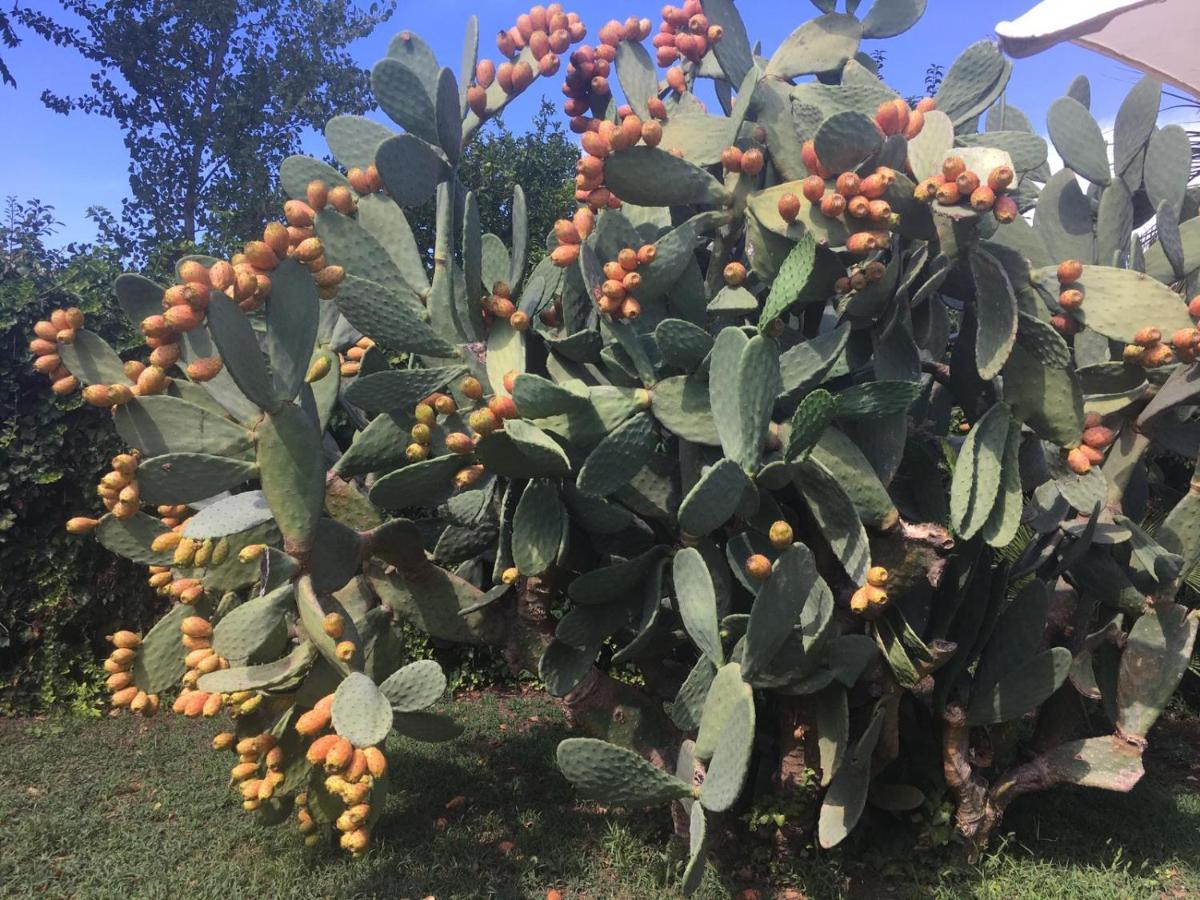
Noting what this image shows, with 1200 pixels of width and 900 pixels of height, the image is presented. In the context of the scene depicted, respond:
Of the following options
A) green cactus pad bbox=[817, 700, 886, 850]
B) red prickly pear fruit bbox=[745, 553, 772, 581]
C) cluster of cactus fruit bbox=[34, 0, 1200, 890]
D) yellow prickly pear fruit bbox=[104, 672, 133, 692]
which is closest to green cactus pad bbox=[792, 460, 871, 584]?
cluster of cactus fruit bbox=[34, 0, 1200, 890]

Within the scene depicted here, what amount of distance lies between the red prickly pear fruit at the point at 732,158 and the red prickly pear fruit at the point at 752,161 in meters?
0.01

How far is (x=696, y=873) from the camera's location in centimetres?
194

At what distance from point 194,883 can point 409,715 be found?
3.66 feet

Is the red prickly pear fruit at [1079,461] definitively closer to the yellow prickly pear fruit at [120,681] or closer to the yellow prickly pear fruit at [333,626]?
the yellow prickly pear fruit at [333,626]

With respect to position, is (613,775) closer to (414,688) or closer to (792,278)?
(414,688)

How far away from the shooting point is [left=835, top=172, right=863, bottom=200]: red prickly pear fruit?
1.95m

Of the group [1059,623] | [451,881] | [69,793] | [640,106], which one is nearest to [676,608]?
[451,881]

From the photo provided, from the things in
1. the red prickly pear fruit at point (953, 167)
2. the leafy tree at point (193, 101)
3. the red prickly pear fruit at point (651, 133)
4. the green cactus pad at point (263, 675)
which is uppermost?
the leafy tree at point (193, 101)

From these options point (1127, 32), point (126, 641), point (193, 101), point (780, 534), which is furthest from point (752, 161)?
point (193, 101)

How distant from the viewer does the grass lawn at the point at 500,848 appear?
2.63 metres

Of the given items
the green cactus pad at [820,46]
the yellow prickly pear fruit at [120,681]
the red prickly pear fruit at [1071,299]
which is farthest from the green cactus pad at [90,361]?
the red prickly pear fruit at [1071,299]

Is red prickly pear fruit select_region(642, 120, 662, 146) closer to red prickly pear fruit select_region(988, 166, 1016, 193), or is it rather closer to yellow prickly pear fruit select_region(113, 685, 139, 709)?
red prickly pear fruit select_region(988, 166, 1016, 193)

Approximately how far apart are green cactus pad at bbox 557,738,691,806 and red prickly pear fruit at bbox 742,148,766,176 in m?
1.49

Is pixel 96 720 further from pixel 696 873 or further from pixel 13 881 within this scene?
pixel 696 873
